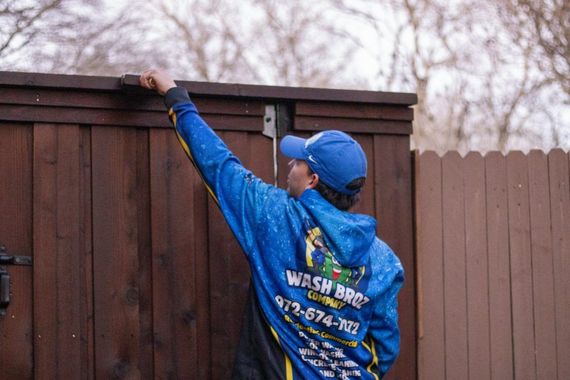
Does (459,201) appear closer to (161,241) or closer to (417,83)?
(161,241)

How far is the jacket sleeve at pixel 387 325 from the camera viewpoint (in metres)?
3.61

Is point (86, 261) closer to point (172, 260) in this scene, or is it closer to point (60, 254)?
point (60, 254)


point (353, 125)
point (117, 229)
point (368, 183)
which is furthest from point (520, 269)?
point (117, 229)

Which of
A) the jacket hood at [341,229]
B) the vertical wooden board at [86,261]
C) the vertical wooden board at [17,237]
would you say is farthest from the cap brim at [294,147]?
the vertical wooden board at [17,237]

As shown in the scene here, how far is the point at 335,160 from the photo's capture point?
11.5 feet

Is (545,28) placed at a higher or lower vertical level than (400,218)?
higher

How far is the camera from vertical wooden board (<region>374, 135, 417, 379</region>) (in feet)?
15.5

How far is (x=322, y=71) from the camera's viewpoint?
1744 centimetres

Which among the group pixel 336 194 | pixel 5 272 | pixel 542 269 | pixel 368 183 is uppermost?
pixel 368 183

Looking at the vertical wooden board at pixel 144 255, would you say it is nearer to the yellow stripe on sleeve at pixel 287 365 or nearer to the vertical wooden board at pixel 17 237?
the vertical wooden board at pixel 17 237

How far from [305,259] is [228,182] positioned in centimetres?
45

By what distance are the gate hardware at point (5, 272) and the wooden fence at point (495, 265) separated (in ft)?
8.07

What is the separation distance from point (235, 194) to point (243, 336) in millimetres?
596

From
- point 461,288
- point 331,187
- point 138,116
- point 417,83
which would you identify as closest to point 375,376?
point 331,187
